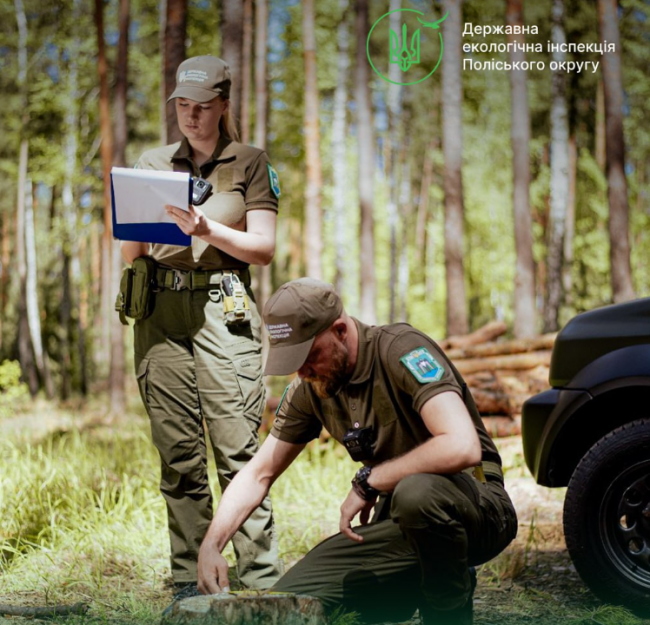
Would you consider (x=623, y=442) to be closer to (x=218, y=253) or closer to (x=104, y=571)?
(x=218, y=253)

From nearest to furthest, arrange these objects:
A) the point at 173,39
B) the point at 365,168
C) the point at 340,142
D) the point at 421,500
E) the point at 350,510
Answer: the point at 421,500 < the point at 350,510 < the point at 173,39 < the point at 365,168 < the point at 340,142

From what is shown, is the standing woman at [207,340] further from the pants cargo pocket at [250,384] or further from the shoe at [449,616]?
the shoe at [449,616]

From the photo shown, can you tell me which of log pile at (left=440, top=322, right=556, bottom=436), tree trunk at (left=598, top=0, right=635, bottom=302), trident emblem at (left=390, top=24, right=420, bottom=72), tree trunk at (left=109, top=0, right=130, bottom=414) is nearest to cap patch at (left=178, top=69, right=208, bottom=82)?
log pile at (left=440, top=322, right=556, bottom=436)

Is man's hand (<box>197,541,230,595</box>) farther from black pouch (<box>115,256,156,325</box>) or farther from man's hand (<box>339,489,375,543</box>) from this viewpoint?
black pouch (<box>115,256,156,325</box>)

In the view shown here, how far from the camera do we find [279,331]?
8.89ft

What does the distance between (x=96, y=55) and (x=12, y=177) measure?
8.51 feet

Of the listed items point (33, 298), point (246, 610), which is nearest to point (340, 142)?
point (33, 298)

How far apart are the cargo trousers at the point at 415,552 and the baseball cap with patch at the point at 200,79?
176 cm

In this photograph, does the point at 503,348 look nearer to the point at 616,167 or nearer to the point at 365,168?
the point at 616,167

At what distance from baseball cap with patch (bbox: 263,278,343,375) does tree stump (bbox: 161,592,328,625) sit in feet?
2.37

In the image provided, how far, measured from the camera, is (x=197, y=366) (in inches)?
147

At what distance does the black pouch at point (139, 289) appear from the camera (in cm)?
369

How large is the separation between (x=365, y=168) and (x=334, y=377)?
47.7ft

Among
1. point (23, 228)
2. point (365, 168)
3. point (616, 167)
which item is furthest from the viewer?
point (365, 168)
